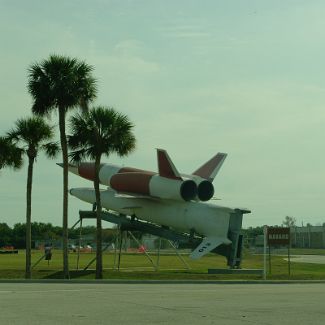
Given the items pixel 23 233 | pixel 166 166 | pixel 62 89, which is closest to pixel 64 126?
pixel 62 89

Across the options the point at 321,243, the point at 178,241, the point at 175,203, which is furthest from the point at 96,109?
the point at 321,243

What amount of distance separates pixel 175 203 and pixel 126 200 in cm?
373

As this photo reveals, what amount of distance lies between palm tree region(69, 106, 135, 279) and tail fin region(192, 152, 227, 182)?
13841mm

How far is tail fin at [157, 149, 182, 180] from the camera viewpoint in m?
43.6

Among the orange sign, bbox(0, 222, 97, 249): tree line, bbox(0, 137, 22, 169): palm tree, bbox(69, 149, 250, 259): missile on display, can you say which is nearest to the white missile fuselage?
bbox(69, 149, 250, 259): missile on display

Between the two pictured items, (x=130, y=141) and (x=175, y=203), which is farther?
(x=175, y=203)

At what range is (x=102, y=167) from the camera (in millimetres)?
49062

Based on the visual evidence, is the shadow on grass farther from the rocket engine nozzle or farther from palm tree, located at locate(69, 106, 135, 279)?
the rocket engine nozzle
